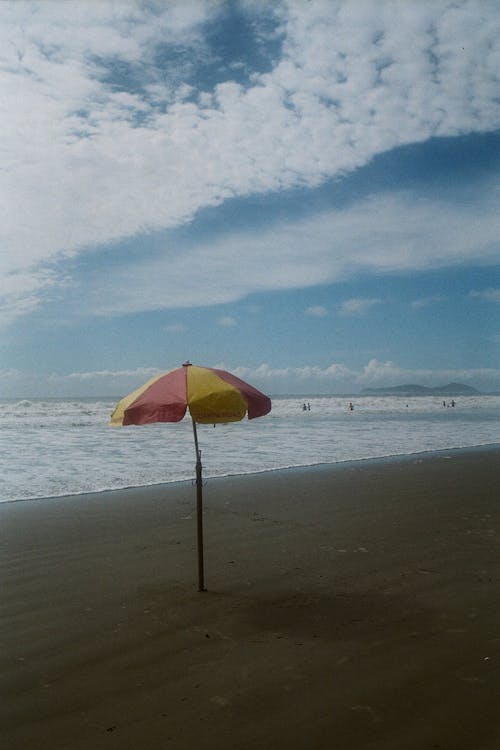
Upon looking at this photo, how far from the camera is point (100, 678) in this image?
4.21m

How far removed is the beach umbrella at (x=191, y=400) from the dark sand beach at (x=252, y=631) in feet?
6.10

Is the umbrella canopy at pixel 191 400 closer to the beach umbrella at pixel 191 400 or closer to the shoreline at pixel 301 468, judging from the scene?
the beach umbrella at pixel 191 400

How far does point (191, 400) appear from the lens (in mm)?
5156

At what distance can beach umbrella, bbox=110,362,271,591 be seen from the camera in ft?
16.9

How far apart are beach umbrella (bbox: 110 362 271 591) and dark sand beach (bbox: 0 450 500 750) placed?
1.86 metres

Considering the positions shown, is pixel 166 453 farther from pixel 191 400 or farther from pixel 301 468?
pixel 191 400

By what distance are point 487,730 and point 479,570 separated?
10.7 feet

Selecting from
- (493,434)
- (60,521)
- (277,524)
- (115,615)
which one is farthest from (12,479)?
(493,434)

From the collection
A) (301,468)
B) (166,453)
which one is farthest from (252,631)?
(166,453)

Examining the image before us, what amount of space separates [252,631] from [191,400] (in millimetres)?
2091

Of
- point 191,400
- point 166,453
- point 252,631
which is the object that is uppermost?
point 191,400

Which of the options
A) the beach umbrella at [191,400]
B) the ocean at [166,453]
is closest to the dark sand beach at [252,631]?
the beach umbrella at [191,400]

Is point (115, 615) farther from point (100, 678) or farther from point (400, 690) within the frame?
point (400, 690)

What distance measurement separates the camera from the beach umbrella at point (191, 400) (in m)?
5.16
